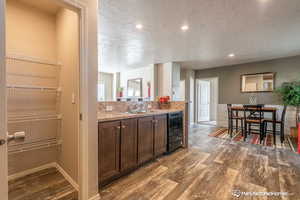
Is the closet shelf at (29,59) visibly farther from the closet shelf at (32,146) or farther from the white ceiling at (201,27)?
the closet shelf at (32,146)

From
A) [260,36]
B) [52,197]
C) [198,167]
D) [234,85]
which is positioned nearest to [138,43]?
[260,36]

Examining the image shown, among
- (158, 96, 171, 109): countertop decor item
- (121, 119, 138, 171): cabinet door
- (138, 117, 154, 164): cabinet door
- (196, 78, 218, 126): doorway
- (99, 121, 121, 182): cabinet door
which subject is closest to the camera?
(99, 121, 121, 182): cabinet door

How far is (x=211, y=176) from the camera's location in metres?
2.05

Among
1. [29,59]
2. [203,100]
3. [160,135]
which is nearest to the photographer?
[29,59]

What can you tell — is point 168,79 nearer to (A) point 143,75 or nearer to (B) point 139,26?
(A) point 143,75

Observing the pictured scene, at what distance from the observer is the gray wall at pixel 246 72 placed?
14.1 feet

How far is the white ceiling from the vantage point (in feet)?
6.38

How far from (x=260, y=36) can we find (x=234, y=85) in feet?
8.94

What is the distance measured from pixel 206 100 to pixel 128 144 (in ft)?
18.8

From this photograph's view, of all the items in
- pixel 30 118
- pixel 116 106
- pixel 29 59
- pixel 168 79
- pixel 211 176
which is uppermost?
pixel 168 79

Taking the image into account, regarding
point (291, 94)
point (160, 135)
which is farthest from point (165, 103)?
point (291, 94)

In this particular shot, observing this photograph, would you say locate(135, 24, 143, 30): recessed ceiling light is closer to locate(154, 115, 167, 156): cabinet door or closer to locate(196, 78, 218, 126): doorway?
locate(154, 115, 167, 156): cabinet door

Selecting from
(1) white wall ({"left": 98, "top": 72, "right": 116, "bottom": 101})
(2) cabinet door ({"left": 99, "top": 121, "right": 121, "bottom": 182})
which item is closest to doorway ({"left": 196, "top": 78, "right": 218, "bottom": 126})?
(1) white wall ({"left": 98, "top": 72, "right": 116, "bottom": 101})

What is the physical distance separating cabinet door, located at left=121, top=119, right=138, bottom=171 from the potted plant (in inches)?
175
